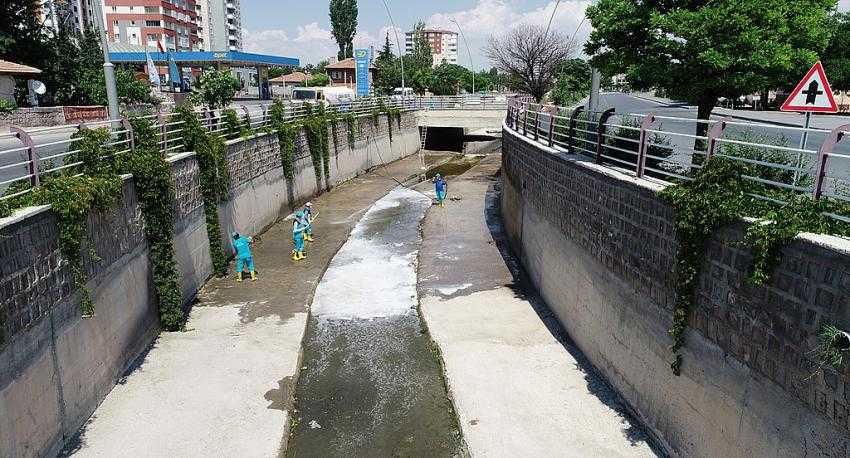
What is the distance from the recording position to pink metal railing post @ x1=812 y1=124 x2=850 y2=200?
5826 mm

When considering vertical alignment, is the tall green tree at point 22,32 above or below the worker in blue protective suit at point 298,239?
above

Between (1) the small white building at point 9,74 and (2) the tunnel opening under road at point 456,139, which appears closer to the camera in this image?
(1) the small white building at point 9,74

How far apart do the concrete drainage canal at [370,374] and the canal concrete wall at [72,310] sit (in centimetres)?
319

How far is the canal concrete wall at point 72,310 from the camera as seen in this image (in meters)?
7.29

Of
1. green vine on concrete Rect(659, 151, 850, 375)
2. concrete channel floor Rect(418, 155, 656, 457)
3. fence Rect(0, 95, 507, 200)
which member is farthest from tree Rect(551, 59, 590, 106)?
green vine on concrete Rect(659, 151, 850, 375)

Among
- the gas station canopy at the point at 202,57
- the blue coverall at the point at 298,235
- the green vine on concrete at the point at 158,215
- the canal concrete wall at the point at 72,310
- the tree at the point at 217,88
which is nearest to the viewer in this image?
the canal concrete wall at the point at 72,310

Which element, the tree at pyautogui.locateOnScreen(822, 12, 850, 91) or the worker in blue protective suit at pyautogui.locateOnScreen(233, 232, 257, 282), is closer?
the worker in blue protective suit at pyautogui.locateOnScreen(233, 232, 257, 282)

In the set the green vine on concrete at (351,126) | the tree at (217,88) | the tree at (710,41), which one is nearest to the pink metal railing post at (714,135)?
the tree at (710,41)

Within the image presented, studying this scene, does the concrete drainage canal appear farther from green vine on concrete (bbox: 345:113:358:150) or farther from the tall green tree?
the tall green tree

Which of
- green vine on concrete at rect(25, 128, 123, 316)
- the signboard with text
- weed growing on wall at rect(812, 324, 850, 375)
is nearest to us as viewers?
weed growing on wall at rect(812, 324, 850, 375)

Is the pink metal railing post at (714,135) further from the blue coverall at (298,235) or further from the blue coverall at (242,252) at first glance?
the blue coverall at (298,235)

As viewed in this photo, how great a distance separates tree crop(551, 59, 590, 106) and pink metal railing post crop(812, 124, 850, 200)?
96.9ft

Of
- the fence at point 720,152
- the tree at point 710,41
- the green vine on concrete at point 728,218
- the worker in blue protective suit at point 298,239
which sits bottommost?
the worker in blue protective suit at point 298,239

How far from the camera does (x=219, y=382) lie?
10180 mm
